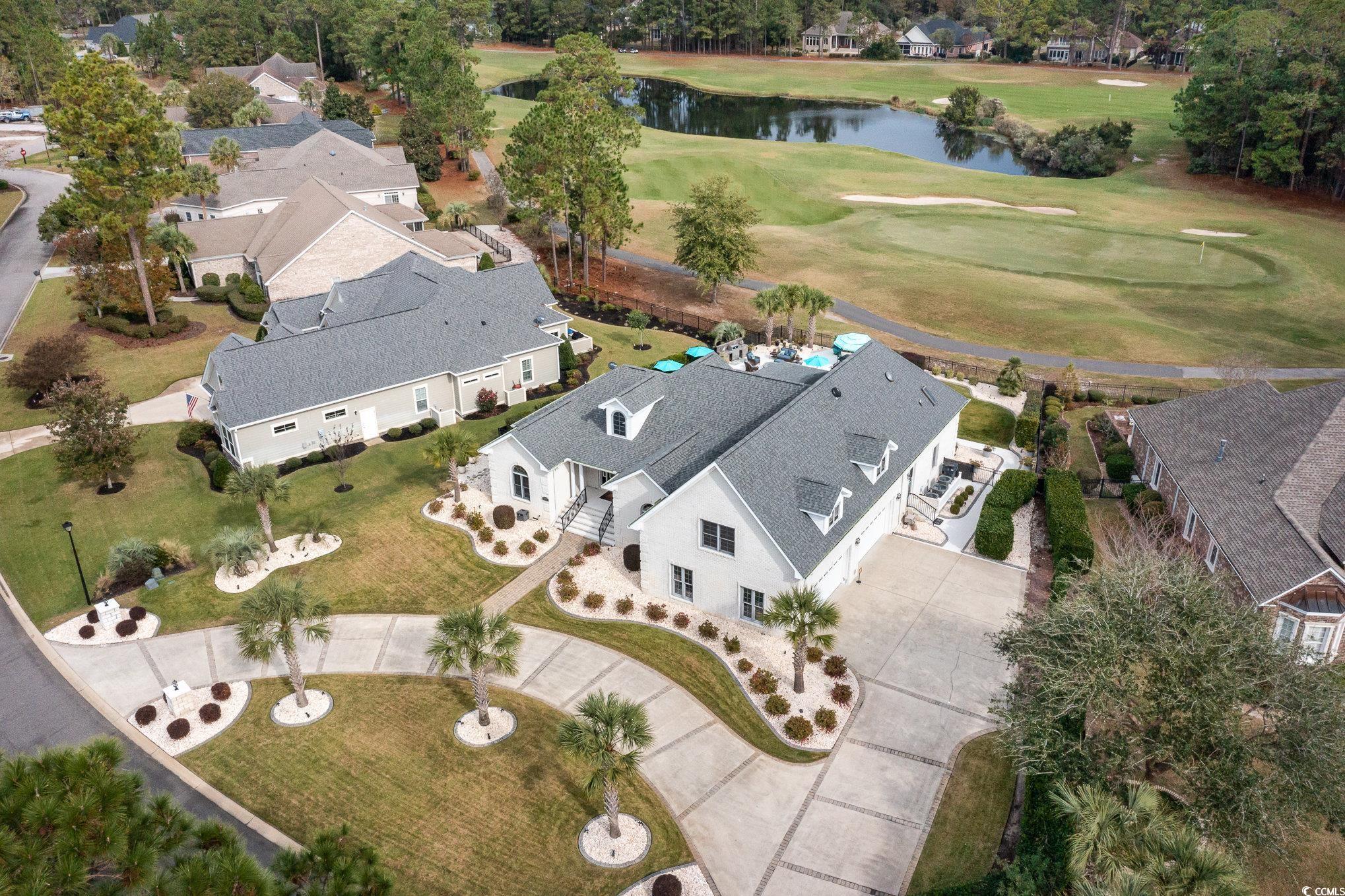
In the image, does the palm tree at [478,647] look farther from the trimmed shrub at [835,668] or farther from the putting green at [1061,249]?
the putting green at [1061,249]

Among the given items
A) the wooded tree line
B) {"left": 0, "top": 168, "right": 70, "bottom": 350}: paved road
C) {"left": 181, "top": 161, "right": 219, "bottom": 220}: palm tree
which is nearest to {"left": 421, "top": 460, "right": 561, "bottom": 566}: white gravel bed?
{"left": 0, "top": 168, "right": 70, "bottom": 350}: paved road

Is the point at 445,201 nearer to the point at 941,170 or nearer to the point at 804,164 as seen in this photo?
the point at 804,164

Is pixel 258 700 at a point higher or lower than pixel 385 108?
lower

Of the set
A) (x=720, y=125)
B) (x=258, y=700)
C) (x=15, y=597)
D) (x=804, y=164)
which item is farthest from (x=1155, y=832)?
(x=720, y=125)

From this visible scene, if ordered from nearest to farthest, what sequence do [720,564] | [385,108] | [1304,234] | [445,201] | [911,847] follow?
[911,847] → [720,564] → [1304,234] → [445,201] → [385,108]

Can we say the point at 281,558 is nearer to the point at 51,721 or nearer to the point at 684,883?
the point at 51,721

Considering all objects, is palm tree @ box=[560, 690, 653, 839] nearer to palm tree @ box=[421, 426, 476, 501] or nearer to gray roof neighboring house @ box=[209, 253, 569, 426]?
palm tree @ box=[421, 426, 476, 501]

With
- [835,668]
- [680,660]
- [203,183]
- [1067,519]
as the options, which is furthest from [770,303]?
[203,183]
